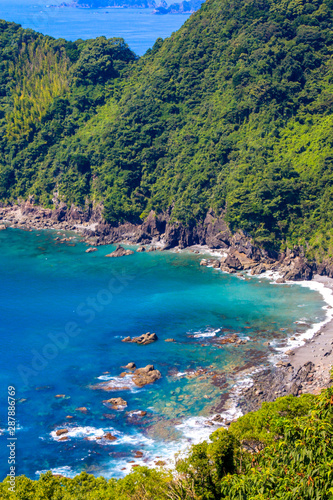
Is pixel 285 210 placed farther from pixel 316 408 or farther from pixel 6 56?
pixel 6 56

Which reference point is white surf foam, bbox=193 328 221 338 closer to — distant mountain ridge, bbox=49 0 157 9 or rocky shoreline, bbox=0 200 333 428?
rocky shoreline, bbox=0 200 333 428

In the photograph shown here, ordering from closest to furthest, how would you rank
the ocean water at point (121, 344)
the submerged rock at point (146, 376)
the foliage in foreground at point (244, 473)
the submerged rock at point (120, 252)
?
1. the foliage in foreground at point (244, 473)
2. the ocean water at point (121, 344)
3. the submerged rock at point (146, 376)
4. the submerged rock at point (120, 252)

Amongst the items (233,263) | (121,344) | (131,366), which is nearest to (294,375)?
(131,366)

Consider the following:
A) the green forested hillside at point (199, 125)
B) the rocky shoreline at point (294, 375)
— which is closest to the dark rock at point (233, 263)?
the green forested hillside at point (199, 125)

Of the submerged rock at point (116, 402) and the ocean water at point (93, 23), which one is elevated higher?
the ocean water at point (93, 23)

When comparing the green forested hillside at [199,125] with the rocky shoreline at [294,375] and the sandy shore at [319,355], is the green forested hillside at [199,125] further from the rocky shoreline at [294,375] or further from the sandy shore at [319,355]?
the rocky shoreline at [294,375]

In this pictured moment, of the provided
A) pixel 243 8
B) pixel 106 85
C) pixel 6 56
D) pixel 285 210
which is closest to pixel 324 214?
pixel 285 210

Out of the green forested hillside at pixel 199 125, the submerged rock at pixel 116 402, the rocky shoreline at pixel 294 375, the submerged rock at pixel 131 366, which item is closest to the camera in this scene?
the rocky shoreline at pixel 294 375
